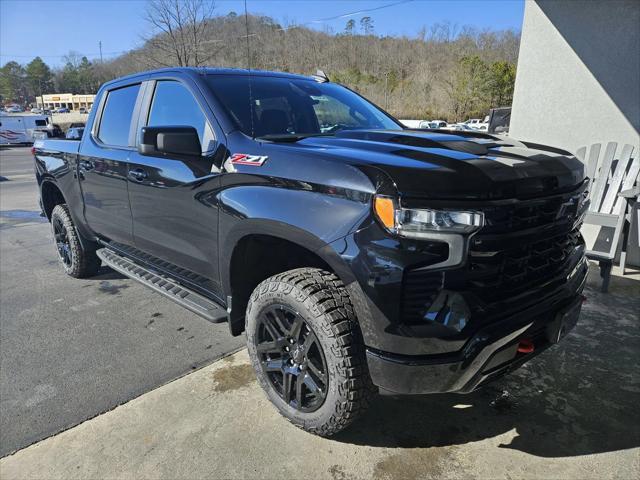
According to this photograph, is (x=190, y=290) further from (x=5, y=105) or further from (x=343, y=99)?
(x=5, y=105)

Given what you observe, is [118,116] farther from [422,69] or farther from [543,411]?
[422,69]

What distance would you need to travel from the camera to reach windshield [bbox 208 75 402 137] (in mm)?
2795

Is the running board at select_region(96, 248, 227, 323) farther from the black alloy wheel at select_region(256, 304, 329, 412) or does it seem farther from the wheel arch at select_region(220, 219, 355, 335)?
the black alloy wheel at select_region(256, 304, 329, 412)

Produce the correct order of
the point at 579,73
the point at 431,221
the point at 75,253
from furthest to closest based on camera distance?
the point at 579,73 < the point at 75,253 < the point at 431,221

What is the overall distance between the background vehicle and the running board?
3754cm

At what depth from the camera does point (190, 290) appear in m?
3.15

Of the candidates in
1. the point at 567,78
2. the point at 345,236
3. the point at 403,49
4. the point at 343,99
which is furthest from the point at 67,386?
the point at 403,49

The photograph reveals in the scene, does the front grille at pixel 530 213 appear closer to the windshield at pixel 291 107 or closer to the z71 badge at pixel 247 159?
the z71 badge at pixel 247 159

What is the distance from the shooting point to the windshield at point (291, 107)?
2.79 meters

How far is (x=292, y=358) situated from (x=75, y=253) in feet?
11.3

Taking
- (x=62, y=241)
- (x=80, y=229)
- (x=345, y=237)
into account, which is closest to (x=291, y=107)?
(x=345, y=237)

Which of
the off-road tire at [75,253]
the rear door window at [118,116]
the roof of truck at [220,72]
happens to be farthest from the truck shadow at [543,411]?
the off-road tire at [75,253]

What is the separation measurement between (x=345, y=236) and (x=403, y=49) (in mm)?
67496

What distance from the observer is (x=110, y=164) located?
144 inches
